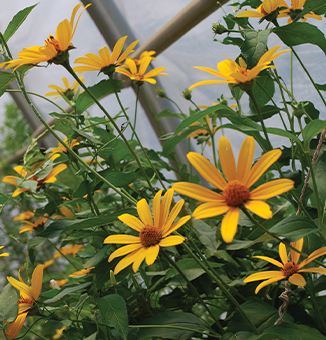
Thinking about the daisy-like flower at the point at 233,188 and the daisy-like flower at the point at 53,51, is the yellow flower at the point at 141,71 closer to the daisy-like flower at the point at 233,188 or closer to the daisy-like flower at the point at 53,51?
the daisy-like flower at the point at 53,51

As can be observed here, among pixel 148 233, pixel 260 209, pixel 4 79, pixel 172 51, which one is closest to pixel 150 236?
pixel 148 233

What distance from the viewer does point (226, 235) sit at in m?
0.17

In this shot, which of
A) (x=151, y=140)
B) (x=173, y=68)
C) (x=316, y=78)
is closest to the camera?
(x=316, y=78)

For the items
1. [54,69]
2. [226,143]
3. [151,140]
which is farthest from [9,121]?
[226,143]

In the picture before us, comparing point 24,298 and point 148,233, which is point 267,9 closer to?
point 148,233

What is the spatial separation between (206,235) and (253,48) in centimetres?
16

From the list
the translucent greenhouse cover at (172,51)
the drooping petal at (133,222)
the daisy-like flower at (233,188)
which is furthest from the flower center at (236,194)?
the translucent greenhouse cover at (172,51)

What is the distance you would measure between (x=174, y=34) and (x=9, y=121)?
2.02m

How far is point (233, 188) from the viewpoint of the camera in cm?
20

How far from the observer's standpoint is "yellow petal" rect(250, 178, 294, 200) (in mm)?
179

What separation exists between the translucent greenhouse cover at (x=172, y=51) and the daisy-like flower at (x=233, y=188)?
0.56 m

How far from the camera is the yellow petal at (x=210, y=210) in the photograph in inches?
7.4

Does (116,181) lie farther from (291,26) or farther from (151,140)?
(151,140)

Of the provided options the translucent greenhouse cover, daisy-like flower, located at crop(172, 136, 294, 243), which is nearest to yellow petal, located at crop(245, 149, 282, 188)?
daisy-like flower, located at crop(172, 136, 294, 243)
